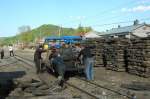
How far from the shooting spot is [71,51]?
19.9 meters

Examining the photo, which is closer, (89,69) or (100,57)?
(89,69)

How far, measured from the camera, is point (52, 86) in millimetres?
15297

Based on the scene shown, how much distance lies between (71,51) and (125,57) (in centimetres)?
475

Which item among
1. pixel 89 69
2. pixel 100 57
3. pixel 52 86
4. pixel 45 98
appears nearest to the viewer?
pixel 45 98

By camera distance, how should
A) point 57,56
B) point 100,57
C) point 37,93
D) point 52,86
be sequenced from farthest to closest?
point 100,57, point 57,56, point 52,86, point 37,93

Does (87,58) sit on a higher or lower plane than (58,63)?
higher

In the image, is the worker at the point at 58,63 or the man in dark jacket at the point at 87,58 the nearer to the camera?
the worker at the point at 58,63

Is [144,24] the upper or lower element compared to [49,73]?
upper

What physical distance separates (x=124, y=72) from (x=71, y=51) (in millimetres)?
4835

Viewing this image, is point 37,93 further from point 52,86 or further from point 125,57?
point 125,57

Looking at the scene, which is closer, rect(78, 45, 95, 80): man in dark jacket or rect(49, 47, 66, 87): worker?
rect(49, 47, 66, 87): worker

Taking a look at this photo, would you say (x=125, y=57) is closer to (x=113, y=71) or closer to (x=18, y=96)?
(x=113, y=71)

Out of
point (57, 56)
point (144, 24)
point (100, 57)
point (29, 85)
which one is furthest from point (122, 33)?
point (29, 85)

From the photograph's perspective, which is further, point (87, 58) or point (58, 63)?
point (58, 63)
